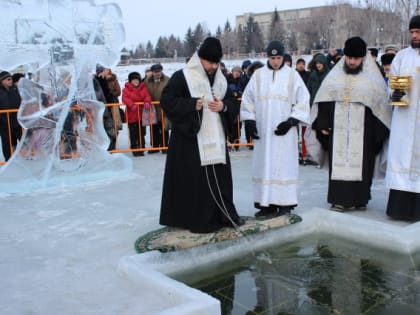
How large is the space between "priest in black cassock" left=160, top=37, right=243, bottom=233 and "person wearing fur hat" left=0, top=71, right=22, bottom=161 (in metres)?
5.25

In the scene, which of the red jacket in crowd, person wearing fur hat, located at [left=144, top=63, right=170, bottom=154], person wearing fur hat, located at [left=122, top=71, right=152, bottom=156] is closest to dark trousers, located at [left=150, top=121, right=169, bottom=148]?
person wearing fur hat, located at [left=144, top=63, right=170, bottom=154]

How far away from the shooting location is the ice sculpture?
7105mm

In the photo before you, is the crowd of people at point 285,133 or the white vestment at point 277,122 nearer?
the crowd of people at point 285,133

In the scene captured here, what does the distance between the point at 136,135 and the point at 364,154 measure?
5.49m

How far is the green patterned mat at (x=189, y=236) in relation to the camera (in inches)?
186

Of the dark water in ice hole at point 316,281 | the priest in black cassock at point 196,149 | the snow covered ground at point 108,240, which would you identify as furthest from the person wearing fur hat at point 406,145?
the priest in black cassock at point 196,149

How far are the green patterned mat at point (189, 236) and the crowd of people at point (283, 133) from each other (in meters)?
0.09

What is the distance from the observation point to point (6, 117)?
9.20 metres

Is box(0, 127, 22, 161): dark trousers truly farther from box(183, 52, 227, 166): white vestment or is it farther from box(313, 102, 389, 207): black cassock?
box(313, 102, 389, 207): black cassock

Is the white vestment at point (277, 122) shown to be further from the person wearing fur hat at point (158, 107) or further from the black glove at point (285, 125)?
the person wearing fur hat at point (158, 107)

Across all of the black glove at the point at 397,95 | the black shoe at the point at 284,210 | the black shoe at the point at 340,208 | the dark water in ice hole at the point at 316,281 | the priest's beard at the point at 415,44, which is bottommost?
the dark water in ice hole at the point at 316,281

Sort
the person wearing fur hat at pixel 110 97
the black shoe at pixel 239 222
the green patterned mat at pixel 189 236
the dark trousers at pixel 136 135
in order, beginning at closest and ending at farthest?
the green patterned mat at pixel 189 236 < the black shoe at pixel 239 222 < the person wearing fur hat at pixel 110 97 < the dark trousers at pixel 136 135

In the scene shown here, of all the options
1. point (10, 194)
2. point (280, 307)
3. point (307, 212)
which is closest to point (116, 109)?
point (10, 194)

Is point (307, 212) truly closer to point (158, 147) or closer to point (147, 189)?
point (147, 189)
